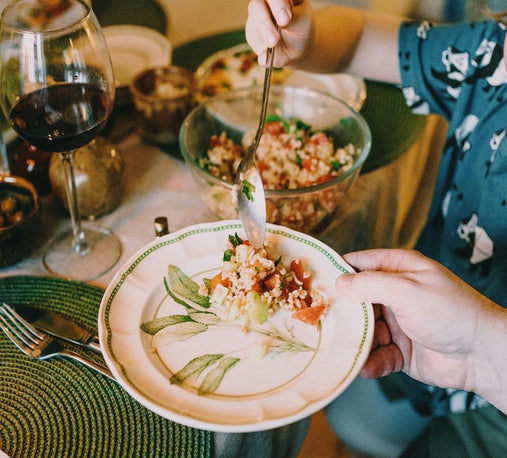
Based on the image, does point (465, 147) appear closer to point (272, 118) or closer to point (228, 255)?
point (272, 118)

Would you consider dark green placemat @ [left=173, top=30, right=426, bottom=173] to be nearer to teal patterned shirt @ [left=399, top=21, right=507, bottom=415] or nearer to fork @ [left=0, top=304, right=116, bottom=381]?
teal patterned shirt @ [left=399, top=21, right=507, bottom=415]

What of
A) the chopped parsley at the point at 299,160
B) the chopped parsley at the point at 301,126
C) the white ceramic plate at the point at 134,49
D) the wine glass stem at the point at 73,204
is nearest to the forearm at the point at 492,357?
the chopped parsley at the point at 299,160

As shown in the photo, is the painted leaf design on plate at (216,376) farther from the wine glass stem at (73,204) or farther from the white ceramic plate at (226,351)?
the wine glass stem at (73,204)

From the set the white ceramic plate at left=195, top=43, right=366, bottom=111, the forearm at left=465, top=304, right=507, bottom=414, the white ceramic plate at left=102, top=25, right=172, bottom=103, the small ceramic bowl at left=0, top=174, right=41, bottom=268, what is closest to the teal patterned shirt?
the white ceramic plate at left=195, top=43, right=366, bottom=111

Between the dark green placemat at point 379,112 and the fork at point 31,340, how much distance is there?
715 millimetres

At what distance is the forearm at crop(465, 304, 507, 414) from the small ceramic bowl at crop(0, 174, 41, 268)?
0.73 metres

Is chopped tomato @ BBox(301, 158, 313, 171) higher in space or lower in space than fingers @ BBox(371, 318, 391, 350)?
higher

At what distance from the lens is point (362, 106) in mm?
1360

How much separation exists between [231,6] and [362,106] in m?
1.40

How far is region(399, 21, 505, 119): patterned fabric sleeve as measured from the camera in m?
1.10

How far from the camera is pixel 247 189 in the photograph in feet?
2.91

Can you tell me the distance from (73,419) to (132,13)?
1.33 meters

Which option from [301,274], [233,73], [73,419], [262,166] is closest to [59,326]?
[73,419]

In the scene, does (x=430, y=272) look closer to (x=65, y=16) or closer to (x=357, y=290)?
(x=357, y=290)
